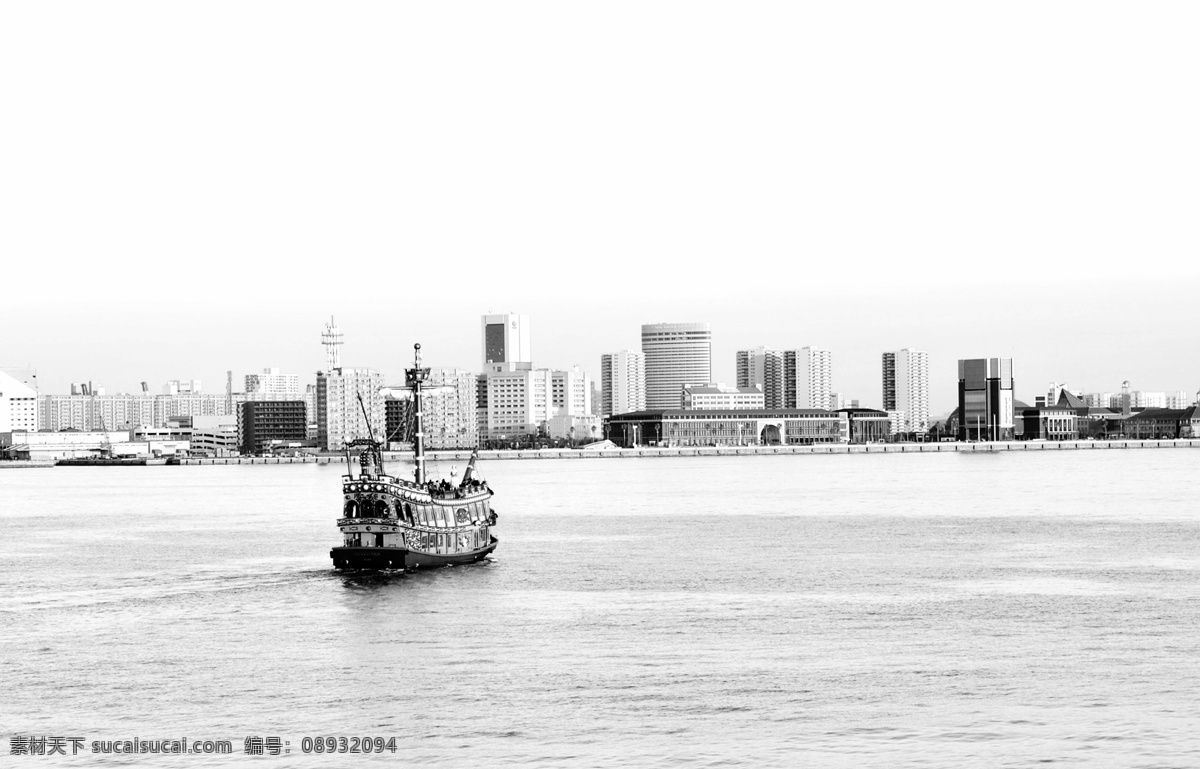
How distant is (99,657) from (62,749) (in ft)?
36.2

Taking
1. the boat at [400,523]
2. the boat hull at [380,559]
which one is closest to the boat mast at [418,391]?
the boat at [400,523]

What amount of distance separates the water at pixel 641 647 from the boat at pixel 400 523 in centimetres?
131

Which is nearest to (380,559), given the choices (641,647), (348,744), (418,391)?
(418,391)

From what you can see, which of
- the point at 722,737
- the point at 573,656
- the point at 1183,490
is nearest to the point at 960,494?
the point at 1183,490

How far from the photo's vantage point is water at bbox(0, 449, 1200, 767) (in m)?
31.1

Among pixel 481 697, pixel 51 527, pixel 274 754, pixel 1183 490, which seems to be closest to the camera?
pixel 274 754

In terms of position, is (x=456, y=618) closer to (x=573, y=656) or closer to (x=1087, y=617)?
(x=573, y=656)

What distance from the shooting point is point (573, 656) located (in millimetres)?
40156

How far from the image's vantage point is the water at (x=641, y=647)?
31.1m

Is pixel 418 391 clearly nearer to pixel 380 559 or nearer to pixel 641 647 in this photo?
pixel 380 559

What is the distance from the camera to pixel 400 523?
60969mm

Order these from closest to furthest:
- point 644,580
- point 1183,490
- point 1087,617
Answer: point 1087,617 → point 644,580 → point 1183,490

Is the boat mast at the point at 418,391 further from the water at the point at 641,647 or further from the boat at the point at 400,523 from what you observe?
the water at the point at 641,647

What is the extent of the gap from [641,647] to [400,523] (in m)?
21.6
